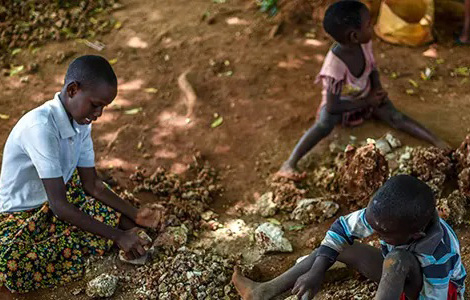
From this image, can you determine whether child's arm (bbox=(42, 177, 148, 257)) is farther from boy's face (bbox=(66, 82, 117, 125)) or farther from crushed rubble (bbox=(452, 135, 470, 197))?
crushed rubble (bbox=(452, 135, 470, 197))

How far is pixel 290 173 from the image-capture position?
3.71m

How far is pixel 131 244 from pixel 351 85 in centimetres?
183

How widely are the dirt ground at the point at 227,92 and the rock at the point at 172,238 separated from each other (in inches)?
10.6

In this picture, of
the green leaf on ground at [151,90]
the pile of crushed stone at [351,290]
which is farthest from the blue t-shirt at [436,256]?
the green leaf on ground at [151,90]

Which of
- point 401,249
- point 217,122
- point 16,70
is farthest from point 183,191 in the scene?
point 16,70

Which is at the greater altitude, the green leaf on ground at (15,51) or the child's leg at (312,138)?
the green leaf on ground at (15,51)

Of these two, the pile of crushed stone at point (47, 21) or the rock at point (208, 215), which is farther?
the pile of crushed stone at point (47, 21)

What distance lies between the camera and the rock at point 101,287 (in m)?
2.90

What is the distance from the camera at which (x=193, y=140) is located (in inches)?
164

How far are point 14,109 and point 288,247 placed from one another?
2.60 metres

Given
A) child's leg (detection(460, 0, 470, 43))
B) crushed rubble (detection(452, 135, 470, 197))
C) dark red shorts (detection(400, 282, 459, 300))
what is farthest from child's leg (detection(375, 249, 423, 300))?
child's leg (detection(460, 0, 470, 43))

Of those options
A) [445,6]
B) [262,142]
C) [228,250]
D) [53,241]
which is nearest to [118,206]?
[53,241]

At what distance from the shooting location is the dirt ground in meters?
3.96

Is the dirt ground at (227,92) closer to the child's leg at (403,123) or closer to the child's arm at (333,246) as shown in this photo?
the child's leg at (403,123)
